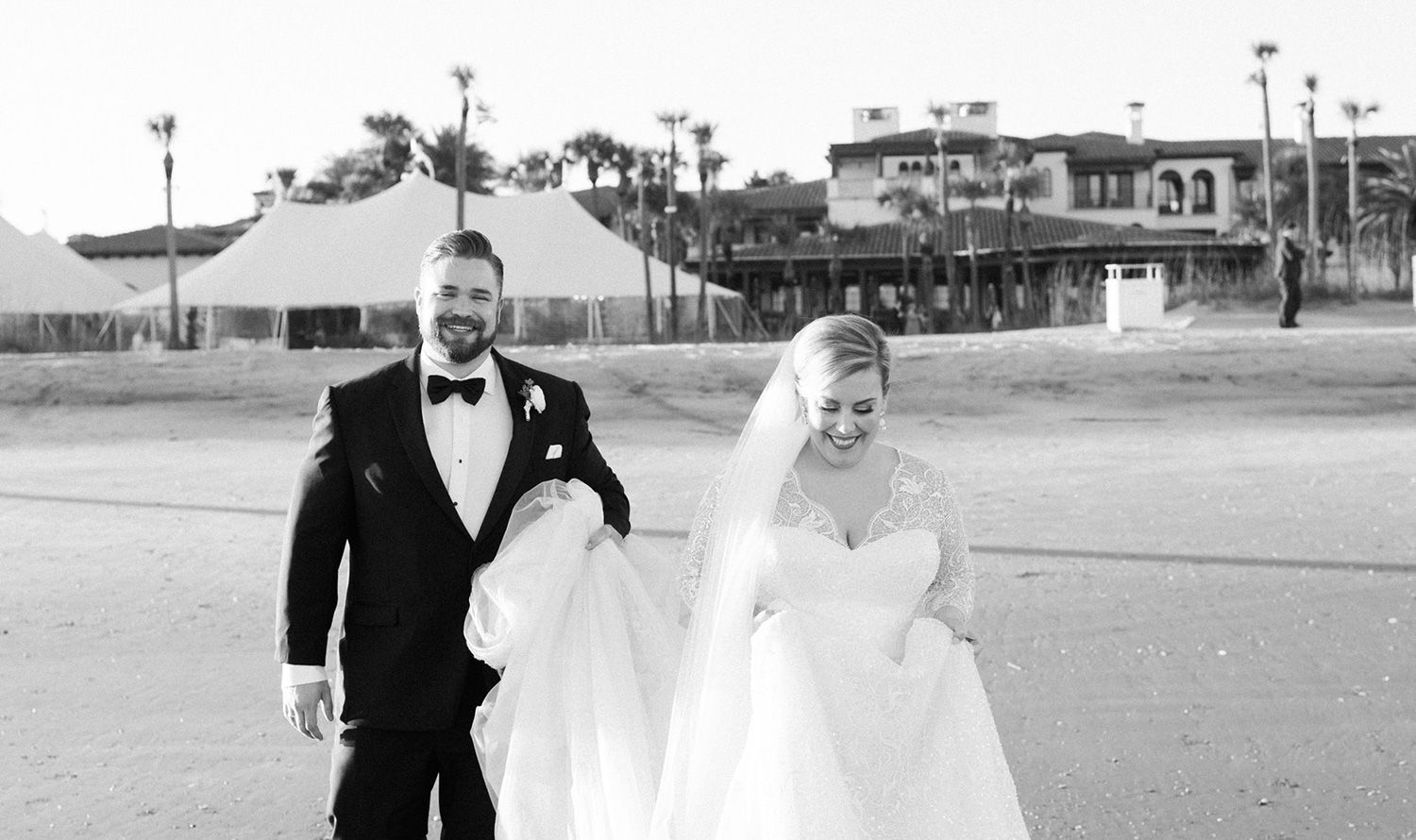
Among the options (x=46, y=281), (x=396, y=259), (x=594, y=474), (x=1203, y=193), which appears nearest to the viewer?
(x=594, y=474)

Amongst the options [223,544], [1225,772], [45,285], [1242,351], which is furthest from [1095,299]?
[1225,772]

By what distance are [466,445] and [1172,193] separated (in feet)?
191

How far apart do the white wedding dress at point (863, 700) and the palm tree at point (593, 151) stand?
176ft

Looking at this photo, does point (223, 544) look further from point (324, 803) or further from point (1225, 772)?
point (1225, 772)

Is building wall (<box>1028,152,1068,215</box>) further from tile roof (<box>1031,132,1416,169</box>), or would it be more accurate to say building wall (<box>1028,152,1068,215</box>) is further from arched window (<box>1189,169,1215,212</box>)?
arched window (<box>1189,169,1215,212</box>)

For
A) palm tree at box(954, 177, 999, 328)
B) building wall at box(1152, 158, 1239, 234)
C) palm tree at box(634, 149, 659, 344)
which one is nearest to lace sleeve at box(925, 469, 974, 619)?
palm tree at box(634, 149, 659, 344)

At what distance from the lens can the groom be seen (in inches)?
137

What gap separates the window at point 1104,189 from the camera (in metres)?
58.5

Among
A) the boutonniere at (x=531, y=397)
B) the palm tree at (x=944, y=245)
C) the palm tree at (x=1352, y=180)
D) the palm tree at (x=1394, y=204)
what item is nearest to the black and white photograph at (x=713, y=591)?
the boutonniere at (x=531, y=397)

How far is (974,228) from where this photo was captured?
47719 mm

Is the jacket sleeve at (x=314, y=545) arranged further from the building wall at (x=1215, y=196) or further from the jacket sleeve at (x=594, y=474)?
the building wall at (x=1215, y=196)

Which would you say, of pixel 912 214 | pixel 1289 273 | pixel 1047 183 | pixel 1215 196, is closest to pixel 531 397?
pixel 1289 273

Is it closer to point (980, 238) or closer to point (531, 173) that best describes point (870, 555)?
point (980, 238)

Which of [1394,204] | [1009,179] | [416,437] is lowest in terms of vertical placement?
[416,437]
